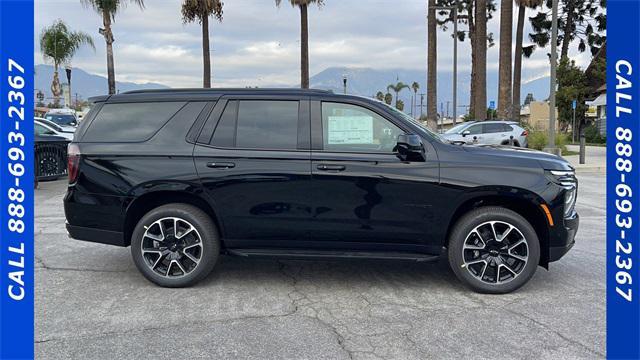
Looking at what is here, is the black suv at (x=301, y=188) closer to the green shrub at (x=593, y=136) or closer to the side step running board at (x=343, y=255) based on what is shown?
the side step running board at (x=343, y=255)

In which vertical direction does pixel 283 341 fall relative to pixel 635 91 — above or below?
below

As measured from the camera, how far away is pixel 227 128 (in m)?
4.69

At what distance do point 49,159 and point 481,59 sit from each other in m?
19.1

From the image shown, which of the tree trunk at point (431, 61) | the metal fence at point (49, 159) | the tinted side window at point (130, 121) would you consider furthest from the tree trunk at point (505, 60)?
the tinted side window at point (130, 121)

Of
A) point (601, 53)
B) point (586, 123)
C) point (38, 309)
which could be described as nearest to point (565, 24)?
point (601, 53)

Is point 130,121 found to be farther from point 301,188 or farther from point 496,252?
point 496,252

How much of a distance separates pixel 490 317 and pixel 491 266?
65 centimetres

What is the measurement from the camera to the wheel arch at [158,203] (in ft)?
15.4

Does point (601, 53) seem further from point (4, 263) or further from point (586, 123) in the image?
point (4, 263)

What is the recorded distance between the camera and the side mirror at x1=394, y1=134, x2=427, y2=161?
14.3 feet

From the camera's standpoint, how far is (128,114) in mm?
4805

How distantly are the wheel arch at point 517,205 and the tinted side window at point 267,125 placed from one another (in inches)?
64.1

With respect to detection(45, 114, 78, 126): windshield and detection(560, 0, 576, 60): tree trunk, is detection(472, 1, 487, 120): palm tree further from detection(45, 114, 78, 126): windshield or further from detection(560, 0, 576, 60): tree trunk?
detection(45, 114, 78, 126): windshield

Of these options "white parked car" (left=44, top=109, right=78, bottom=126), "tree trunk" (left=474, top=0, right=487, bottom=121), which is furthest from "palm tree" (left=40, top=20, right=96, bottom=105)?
"tree trunk" (left=474, top=0, right=487, bottom=121)
